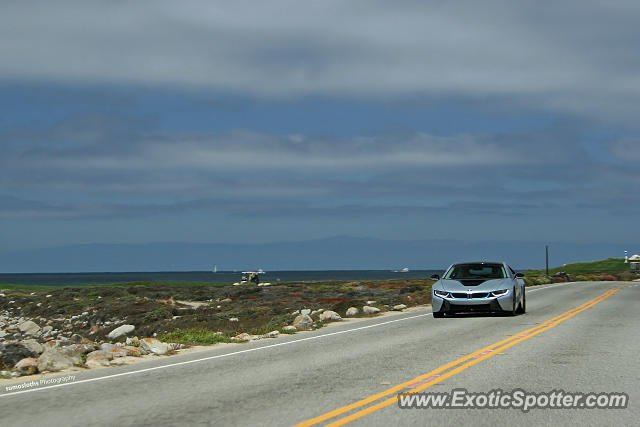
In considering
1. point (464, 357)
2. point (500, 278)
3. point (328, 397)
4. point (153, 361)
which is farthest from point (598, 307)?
point (328, 397)

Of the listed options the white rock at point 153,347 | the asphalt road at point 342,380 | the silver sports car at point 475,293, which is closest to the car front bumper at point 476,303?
the silver sports car at point 475,293

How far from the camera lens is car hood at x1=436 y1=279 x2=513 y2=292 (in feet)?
72.9

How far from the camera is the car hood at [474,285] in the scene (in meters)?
22.2

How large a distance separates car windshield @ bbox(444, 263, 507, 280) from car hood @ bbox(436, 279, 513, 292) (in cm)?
59

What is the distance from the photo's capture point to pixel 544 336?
56.5ft

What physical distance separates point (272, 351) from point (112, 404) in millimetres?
6153

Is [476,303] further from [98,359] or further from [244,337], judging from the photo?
[98,359]

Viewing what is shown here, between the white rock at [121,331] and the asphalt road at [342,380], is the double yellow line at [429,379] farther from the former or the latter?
the white rock at [121,331]

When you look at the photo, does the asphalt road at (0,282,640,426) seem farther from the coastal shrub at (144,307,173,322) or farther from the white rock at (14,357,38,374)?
the coastal shrub at (144,307,173,322)

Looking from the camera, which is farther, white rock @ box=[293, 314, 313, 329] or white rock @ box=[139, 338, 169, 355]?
white rock @ box=[293, 314, 313, 329]

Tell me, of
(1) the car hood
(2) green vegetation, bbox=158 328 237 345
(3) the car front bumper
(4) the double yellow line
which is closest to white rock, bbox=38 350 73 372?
(2) green vegetation, bbox=158 328 237 345

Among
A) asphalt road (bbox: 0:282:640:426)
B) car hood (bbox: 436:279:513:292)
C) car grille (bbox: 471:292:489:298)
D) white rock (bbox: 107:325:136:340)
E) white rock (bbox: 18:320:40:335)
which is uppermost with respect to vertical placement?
car hood (bbox: 436:279:513:292)

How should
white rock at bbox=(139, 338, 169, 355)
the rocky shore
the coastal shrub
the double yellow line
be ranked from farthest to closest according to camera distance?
the coastal shrub
white rock at bbox=(139, 338, 169, 355)
the rocky shore
the double yellow line

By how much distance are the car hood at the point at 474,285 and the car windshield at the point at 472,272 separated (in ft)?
1.92
